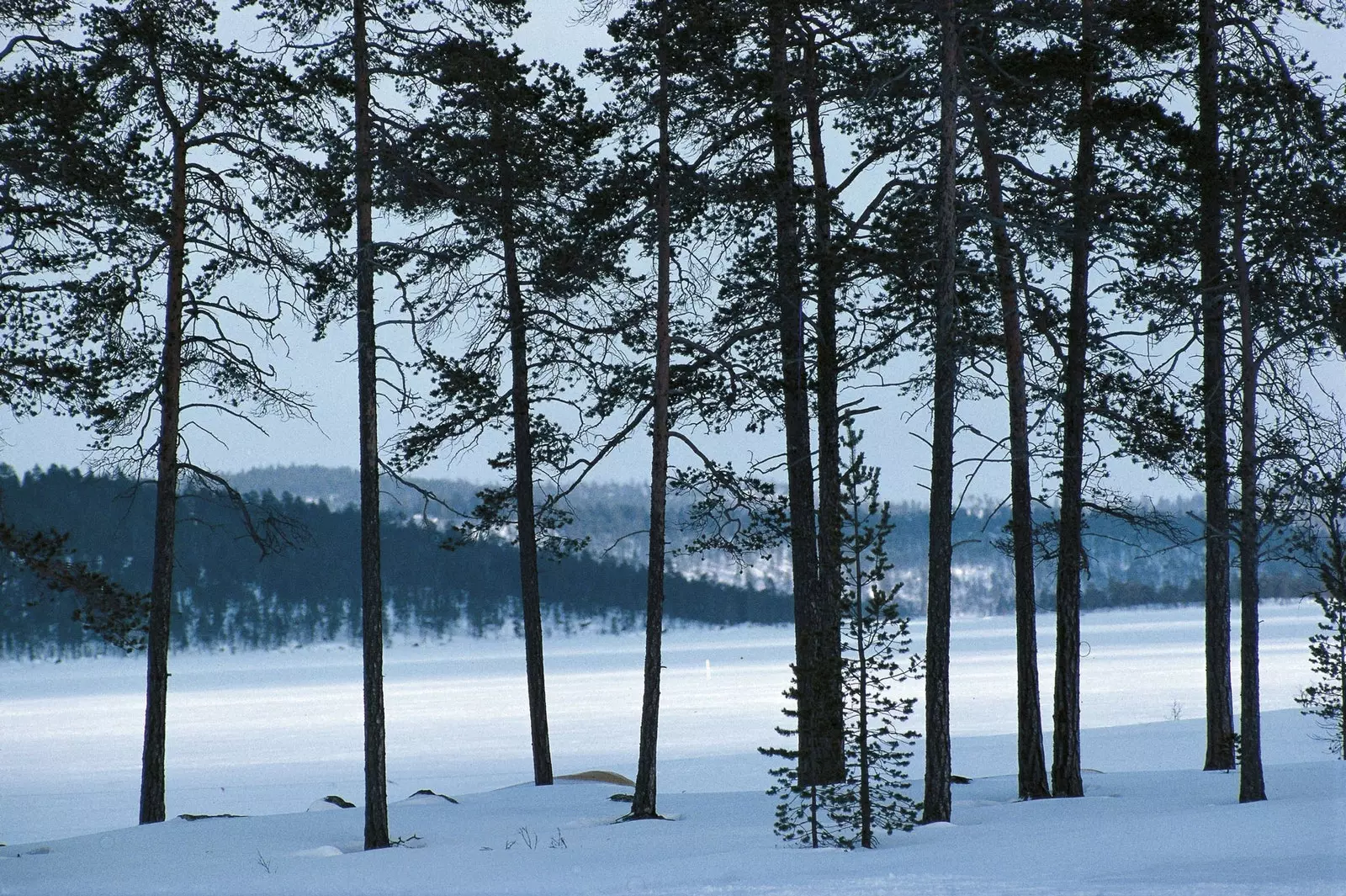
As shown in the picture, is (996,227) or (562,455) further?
(562,455)

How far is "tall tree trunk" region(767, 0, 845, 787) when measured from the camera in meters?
14.4

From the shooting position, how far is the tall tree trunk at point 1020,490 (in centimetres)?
1365

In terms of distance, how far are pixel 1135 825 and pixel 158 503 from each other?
11.6 metres

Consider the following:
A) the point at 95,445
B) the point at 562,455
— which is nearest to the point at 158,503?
the point at 95,445

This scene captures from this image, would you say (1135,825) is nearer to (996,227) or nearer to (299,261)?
(996,227)

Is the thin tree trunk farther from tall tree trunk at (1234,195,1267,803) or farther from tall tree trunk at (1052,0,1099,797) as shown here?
tall tree trunk at (1234,195,1267,803)

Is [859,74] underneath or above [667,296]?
above

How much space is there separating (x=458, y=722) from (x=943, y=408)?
33526 millimetres

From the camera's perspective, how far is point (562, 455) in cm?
1650

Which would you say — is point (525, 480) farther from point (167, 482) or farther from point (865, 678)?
point (865, 678)

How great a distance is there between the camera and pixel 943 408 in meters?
12.3

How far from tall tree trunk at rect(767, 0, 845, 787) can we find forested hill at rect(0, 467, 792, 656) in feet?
315

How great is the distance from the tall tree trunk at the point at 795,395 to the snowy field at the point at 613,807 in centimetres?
165

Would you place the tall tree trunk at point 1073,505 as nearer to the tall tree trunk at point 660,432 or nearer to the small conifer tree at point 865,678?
the small conifer tree at point 865,678
